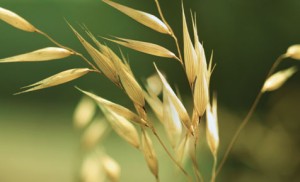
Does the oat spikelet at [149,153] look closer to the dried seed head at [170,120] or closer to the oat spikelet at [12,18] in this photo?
the dried seed head at [170,120]

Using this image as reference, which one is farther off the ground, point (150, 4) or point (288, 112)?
point (150, 4)

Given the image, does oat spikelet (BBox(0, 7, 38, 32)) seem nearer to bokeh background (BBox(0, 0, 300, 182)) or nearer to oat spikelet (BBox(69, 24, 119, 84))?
oat spikelet (BBox(69, 24, 119, 84))

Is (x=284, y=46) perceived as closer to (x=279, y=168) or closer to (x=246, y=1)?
(x=246, y=1)

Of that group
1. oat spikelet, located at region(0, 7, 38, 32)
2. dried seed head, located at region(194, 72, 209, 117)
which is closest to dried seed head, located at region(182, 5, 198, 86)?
dried seed head, located at region(194, 72, 209, 117)

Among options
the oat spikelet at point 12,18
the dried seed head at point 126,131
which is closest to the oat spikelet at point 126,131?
A: the dried seed head at point 126,131

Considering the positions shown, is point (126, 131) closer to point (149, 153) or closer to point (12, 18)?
point (149, 153)

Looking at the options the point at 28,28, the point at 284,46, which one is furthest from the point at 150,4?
the point at 28,28

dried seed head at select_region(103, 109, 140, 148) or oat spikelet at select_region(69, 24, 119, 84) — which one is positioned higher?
oat spikelet at select_region(69, 24, 119, 84)

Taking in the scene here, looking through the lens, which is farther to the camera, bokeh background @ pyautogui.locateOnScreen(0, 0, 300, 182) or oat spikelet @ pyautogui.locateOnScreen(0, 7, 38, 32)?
bokeh background @ pyautogui.locateOnScreen(0, 0, 300, 182)
